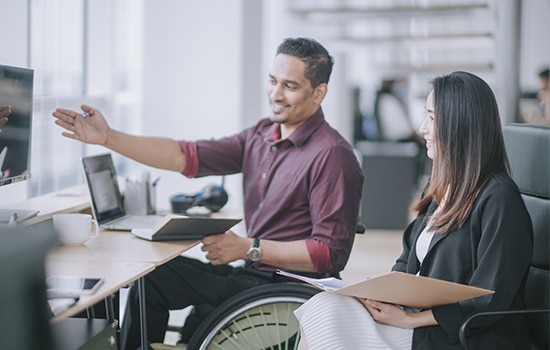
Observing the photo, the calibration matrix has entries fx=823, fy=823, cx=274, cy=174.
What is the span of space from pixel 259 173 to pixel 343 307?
988mm

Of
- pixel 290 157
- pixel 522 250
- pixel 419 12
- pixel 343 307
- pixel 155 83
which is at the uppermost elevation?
pixel 419 12

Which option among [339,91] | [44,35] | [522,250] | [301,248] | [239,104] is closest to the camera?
[522,250]

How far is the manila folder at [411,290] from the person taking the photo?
206cm

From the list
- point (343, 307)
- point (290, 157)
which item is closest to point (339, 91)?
Result: point (290, 157)

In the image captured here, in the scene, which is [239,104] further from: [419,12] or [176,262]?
[176,262]

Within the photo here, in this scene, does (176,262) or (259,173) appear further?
(259,173)

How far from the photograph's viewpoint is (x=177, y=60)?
4.90 m

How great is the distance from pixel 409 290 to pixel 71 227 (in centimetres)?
110

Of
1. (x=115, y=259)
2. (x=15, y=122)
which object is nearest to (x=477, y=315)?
(x=115, y=259)

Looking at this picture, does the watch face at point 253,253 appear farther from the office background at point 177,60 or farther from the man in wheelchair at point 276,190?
the office background at point 177,60

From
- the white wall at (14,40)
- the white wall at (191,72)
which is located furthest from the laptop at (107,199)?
the white wall at (191,72)

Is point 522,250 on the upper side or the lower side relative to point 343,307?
upper

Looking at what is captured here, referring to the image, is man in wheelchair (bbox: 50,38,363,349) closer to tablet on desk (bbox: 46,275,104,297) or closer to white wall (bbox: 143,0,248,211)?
tablet on desk (bbox: 46,275,104,297)

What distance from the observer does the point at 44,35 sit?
3.76 m
